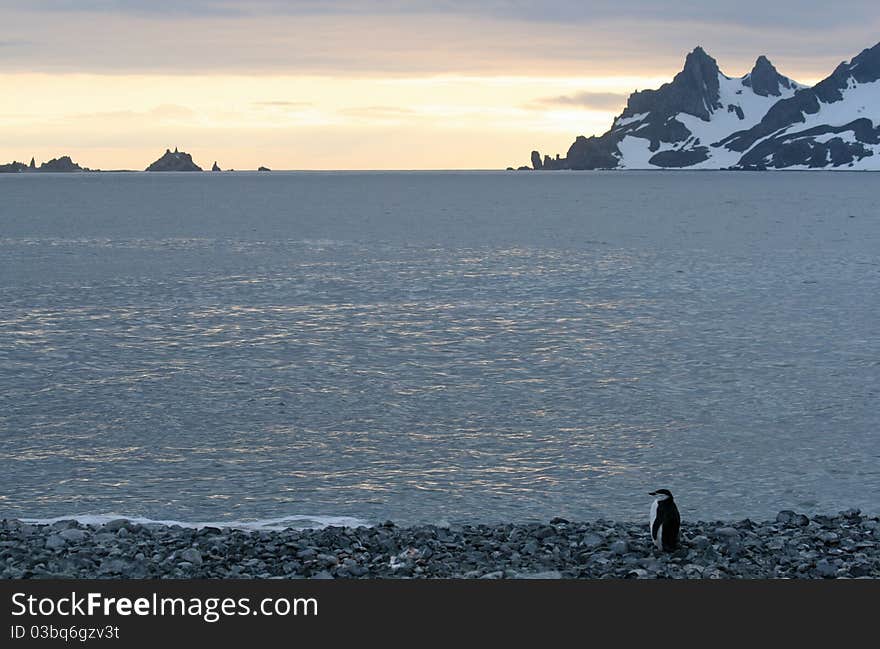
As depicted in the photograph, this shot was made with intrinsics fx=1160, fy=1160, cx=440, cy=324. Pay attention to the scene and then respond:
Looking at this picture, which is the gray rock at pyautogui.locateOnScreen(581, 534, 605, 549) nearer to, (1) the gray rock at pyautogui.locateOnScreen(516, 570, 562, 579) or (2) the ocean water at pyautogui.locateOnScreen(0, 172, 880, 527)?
(1) the gray rock at pyautogui.locateOnScreen(516, 570, 562, 579)

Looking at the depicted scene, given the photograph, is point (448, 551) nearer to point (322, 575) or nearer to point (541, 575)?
point (541, 575)

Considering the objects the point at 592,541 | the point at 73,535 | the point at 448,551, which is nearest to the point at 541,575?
the point at 448,551

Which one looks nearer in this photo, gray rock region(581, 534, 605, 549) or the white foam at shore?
gray rock region(581, 534, 605, 549)

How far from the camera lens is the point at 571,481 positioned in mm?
23750

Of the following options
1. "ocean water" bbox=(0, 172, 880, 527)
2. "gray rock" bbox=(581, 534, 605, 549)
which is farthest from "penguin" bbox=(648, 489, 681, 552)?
"ocean water" bbox=(0, 172, 880, 527)

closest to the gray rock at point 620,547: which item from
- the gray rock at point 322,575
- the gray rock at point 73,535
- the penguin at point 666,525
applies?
the penguin at point 666,525

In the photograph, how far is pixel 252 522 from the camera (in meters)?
21.1

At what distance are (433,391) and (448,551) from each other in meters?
14.5

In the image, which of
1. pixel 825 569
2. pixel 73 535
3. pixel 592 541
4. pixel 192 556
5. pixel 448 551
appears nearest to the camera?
pixel 825 569

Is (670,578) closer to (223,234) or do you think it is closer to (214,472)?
(214,472)

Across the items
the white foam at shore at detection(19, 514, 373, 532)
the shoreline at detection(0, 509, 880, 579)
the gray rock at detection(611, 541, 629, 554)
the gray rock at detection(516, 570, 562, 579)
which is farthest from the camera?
A: the white foam at shore at detection(19, 514, 373, 532)

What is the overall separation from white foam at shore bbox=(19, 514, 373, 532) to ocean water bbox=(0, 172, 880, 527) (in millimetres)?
148

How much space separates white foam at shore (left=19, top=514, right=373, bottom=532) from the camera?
2072 centimetres

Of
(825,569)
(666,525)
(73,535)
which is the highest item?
(666,525)
